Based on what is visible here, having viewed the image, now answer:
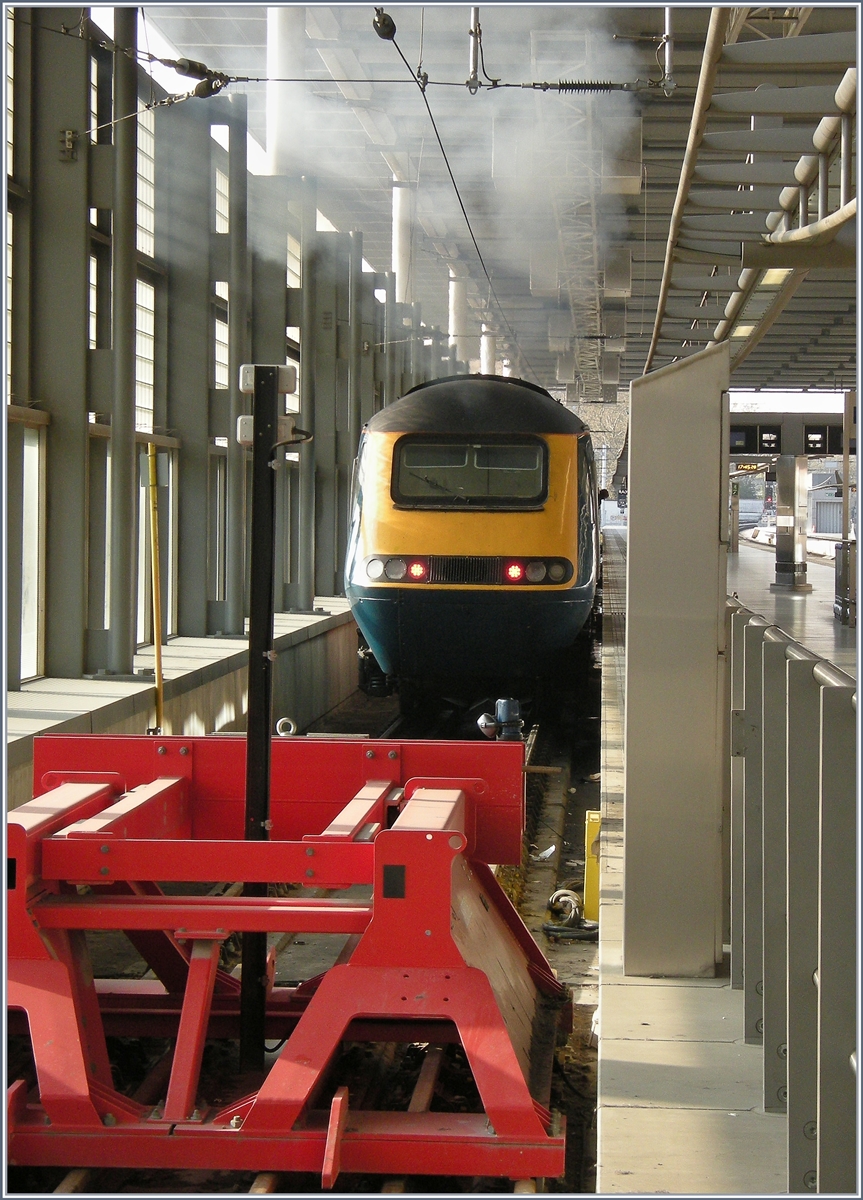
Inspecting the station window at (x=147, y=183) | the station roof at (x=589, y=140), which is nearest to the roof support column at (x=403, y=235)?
the station roof at (x=589, y=140)

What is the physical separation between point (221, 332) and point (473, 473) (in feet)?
16.9

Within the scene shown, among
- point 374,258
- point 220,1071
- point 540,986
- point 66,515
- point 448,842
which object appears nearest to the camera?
point 448,842

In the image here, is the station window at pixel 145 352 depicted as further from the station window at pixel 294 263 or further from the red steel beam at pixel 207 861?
the red steel beam at pixel 207 861

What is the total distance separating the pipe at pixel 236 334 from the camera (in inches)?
384

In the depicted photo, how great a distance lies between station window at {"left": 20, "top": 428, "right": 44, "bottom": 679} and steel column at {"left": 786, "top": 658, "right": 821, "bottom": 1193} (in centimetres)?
582

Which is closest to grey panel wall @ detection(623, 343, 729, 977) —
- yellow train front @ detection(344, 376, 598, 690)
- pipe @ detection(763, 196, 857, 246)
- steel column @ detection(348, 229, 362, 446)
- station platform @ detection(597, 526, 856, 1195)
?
station platform @ detection(597, 526, 856, 1195)

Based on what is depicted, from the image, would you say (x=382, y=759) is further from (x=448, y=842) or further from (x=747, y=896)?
(x=747, y=896)

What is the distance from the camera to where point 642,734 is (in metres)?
3.07

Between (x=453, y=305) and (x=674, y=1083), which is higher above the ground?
(x=453, y=305)

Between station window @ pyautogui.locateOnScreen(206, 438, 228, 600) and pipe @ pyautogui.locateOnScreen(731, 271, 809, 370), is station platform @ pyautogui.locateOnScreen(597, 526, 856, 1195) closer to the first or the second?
pipe @ pyautogui.locateOnScreen(731, 271, 809, 370)

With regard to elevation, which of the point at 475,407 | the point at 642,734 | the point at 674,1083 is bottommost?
the point at 674,1083

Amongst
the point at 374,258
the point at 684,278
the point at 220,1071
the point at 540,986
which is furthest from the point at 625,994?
the point at 374,258

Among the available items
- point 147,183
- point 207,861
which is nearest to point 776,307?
point 207,861

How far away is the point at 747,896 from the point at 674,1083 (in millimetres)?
408
